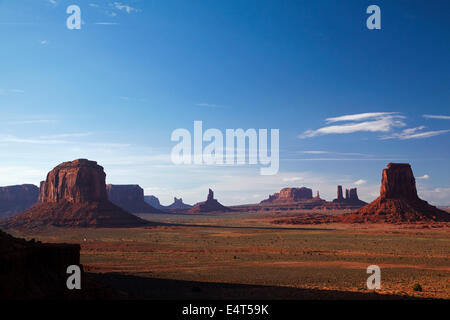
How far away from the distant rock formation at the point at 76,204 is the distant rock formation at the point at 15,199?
7366 centimetres

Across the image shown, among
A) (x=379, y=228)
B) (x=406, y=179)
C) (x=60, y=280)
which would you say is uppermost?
(x=406, y=179)

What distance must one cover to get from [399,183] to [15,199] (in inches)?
7430

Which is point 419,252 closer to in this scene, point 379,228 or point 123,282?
point 123,282

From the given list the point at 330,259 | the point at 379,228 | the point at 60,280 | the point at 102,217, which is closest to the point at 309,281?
the point at 330,259

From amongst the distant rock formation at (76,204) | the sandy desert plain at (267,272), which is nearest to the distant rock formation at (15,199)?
the distant rock formation at (76,204)

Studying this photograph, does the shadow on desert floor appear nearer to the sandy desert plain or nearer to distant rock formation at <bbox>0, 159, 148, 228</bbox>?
the sandy desert plain

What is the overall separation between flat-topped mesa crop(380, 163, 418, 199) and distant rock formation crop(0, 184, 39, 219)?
575ft

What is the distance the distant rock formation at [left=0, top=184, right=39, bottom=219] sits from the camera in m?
184

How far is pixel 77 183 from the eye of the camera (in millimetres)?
111812

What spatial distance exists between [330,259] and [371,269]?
7921 millimetres

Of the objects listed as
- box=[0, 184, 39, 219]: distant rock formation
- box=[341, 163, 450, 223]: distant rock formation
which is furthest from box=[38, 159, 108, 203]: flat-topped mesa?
box=[341, 163, 450, 223]: distant rock formation

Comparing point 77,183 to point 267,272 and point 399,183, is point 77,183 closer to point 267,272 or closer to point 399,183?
point 267,272

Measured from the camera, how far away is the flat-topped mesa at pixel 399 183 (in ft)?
379
